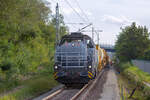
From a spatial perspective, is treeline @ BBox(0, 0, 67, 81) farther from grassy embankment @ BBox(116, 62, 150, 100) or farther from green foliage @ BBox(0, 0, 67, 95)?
grassy embankment @ BBox(116, 62, 150, 100)

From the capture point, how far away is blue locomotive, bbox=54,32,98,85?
13.6 meters

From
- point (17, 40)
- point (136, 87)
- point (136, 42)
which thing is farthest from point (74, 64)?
point (136, 42)

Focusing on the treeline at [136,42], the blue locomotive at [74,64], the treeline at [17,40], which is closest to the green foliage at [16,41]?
the treeline at [17,40]

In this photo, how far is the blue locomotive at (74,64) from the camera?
1359 centimetres

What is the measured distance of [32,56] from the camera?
67.2ft

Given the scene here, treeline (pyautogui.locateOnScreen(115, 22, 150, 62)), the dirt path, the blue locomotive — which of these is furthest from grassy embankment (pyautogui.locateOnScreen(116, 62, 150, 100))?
treeline (pyautogui.locateOnScreen(115, 22, 150, 62))

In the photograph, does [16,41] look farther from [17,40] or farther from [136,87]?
[136,87]

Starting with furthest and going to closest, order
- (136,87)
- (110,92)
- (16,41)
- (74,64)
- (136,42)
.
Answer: (136,42)
(16,41)
(110,92)
(136,87)
(74,64)

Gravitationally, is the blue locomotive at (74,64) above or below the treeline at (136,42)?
below

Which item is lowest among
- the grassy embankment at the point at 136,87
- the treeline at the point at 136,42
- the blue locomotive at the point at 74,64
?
the grassy embankment at the point at 136,87

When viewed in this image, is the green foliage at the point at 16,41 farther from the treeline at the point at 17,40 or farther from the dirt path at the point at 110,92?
the dirt path at the point at 110,92

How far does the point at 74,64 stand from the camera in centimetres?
1389

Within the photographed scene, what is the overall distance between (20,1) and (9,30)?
8.41ft

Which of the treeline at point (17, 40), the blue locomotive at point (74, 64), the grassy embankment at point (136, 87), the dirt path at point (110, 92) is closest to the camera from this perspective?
the dirt path at point (110, 92)
